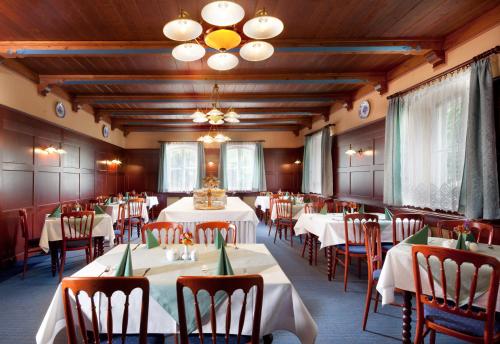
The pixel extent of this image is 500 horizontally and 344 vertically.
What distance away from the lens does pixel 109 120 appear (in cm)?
877

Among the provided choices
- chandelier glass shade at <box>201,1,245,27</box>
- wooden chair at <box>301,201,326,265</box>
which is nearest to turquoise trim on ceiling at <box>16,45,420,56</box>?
chandelier glass shade at <box>201,1,245,27</box>

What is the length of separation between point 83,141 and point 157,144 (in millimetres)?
3520

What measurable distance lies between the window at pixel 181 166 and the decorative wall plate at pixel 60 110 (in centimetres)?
422

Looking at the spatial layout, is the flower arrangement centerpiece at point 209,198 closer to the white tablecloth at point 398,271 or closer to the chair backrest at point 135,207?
the white tablecloth at point 398,271

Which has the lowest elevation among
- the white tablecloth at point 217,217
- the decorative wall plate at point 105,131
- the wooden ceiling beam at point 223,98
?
the white tablecloth at point 217,217

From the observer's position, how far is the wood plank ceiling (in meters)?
3.14

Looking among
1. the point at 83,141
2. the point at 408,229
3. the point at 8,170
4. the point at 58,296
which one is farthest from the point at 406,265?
the point at 83,141

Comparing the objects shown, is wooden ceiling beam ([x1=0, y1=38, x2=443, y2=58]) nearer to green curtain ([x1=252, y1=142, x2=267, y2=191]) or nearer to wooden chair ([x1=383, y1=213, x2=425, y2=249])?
wooden chair ([x1=383, y1=213, x2=425, y2=249])

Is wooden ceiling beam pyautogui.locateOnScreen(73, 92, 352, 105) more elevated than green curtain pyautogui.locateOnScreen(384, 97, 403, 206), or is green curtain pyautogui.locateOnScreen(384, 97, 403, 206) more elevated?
wooden ceiling beam pyautogui.locateOnScreen(73, 92, 352, 105)

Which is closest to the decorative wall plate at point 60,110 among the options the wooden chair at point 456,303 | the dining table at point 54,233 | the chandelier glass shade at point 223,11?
the dining table at point 54,233

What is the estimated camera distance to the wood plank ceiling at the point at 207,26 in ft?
10.3

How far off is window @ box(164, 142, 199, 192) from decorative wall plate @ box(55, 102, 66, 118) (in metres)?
4.22

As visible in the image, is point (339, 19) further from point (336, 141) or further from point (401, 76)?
point (336, 141)

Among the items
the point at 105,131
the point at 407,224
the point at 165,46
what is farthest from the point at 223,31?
the point at 105,131
